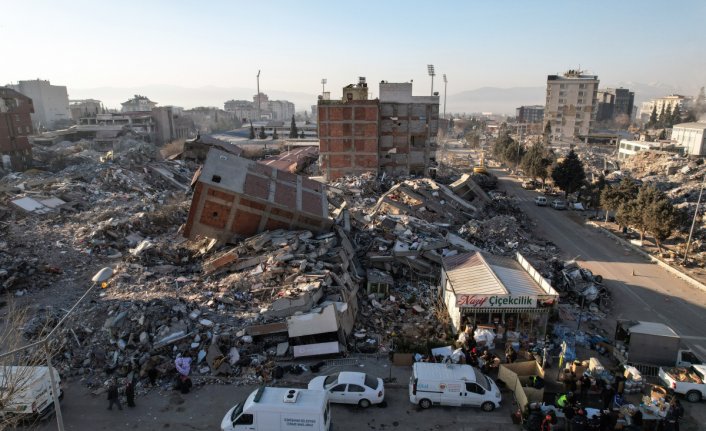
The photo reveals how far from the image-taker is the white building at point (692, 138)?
66.7 m

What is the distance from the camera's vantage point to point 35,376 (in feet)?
38.4

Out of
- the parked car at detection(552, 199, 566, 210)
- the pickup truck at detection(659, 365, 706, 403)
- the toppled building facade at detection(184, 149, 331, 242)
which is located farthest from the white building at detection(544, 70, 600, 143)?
the pickup truck at detection(659, 365, 706, 403)

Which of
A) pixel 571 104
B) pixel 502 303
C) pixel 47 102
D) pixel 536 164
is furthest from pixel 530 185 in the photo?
pixel 47 102

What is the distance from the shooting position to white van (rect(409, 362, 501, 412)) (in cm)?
1241

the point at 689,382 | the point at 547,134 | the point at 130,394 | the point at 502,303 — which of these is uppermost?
the point at 547,134

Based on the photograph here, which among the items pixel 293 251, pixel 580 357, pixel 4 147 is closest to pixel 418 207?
pixel 293 251

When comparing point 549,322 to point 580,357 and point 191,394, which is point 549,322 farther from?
point 191,394

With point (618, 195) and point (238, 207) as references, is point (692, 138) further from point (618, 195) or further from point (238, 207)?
point (238, 207)

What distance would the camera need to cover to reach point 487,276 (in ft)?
56.3

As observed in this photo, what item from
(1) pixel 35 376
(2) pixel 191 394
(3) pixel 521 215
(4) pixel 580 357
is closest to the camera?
(1) pixel 35 376

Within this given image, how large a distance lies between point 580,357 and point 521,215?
19897mm

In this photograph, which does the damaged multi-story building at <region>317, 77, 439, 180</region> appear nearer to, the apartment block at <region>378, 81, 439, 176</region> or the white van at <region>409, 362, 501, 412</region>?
the apartment block at <region>378, 81, 439, 176</region>

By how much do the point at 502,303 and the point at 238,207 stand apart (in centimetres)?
1238

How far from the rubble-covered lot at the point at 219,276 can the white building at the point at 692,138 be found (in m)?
51.8
